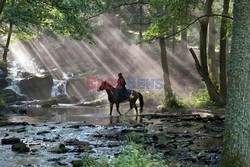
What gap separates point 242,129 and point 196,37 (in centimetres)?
5193

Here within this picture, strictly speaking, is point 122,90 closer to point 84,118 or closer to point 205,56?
point 84,118

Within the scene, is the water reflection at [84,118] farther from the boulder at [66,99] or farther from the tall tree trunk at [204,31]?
the boulder at [66,99]

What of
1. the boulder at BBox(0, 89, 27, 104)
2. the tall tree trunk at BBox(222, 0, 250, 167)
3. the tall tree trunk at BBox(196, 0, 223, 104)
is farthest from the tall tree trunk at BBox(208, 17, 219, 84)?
the boulder at BBox(0, 89, 27, 104)

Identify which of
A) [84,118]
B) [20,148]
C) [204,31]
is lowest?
[84,118]

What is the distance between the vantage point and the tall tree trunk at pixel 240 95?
25.0 feet

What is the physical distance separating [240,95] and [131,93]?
16914mm

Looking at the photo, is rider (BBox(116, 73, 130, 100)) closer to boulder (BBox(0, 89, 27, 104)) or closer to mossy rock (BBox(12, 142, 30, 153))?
mossy rock (BBox(12, 142, 30, 153))

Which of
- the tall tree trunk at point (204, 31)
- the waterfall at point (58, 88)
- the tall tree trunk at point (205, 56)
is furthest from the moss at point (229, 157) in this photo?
the waterfall at point (58, 88)

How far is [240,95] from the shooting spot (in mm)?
7641

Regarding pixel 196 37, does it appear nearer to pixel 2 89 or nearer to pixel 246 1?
pixel 2 89

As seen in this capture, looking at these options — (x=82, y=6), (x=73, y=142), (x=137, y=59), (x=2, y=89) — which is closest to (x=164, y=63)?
(x=82, y=6)

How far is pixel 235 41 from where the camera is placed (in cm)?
780

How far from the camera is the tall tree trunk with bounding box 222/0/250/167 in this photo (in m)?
7.62

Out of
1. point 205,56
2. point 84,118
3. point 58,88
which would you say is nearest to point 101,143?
point 84,118
